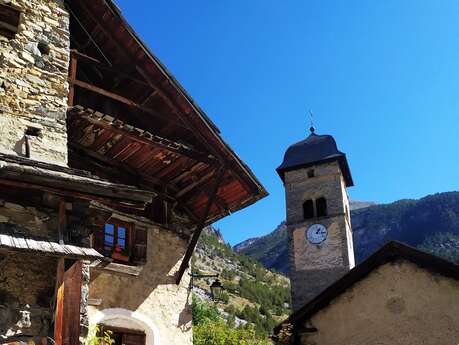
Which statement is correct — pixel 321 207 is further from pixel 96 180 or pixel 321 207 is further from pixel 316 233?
pixel 96 180

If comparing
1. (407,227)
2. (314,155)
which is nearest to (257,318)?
(314,155)

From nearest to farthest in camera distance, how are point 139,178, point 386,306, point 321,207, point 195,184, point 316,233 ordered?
point 139,178
point 386,306
point 195,184
point 316,233
point 321,207

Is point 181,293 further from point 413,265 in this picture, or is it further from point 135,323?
point 413,265

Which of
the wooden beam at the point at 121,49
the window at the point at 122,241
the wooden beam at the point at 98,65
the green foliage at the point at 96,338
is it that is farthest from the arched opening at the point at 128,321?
the wooden beam at the point at 98,65

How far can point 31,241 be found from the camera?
5695mm

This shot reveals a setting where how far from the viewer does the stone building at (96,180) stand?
5.71 meters

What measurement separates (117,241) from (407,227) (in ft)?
329

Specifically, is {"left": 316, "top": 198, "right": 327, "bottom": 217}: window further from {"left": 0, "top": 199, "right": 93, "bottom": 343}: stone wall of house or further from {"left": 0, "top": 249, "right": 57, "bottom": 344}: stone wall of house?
{"left": 0, "top": 249, "right": 57, "bottom": 344}: stone wall of house

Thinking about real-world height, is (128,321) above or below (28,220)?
below

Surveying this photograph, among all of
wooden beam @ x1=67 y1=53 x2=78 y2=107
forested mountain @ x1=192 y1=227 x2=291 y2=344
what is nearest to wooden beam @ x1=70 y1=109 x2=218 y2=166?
wooden beam @ x1=67 y1=53 x2=78 y2=107

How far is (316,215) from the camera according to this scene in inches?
1351

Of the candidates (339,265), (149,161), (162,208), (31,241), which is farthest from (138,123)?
(339,265)

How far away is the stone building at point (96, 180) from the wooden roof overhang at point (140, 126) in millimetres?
23

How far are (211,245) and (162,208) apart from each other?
7286 cm
